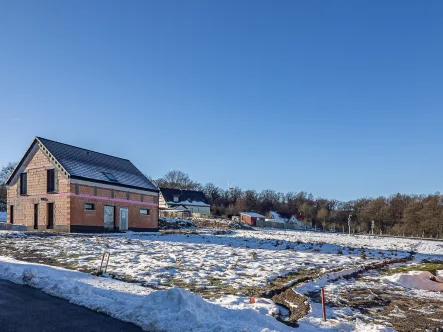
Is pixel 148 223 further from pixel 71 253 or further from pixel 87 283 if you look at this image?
pixel 87 283

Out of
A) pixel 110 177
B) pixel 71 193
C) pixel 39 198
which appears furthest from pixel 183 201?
pixel 71 193

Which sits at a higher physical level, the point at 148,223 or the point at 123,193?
the point at 123,193

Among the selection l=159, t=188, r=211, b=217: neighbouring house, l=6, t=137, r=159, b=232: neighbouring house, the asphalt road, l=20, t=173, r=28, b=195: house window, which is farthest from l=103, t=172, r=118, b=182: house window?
l=159, t=188, r=211, b=217: neighbouring house

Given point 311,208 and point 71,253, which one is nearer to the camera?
point 71,253

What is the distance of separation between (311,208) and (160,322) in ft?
356

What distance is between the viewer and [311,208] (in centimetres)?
11081

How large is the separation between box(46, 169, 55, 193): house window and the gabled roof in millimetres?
1545

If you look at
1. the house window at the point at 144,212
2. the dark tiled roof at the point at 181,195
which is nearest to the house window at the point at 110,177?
the house window at the point at 144,212

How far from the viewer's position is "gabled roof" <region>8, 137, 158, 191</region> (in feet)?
99.9

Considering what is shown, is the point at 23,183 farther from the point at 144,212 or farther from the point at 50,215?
the point at 144,212

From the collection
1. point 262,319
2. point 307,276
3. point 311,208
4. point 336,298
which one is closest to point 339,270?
point 307,276

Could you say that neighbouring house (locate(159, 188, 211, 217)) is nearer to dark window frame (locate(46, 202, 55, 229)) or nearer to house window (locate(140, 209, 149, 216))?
house window (locate(140, 209, 149, 216))

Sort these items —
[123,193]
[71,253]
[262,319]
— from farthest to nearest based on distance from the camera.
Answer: [123,193]
[71,253]
[262,319]

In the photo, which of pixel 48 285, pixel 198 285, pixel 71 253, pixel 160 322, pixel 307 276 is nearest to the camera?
pixel 160 322
